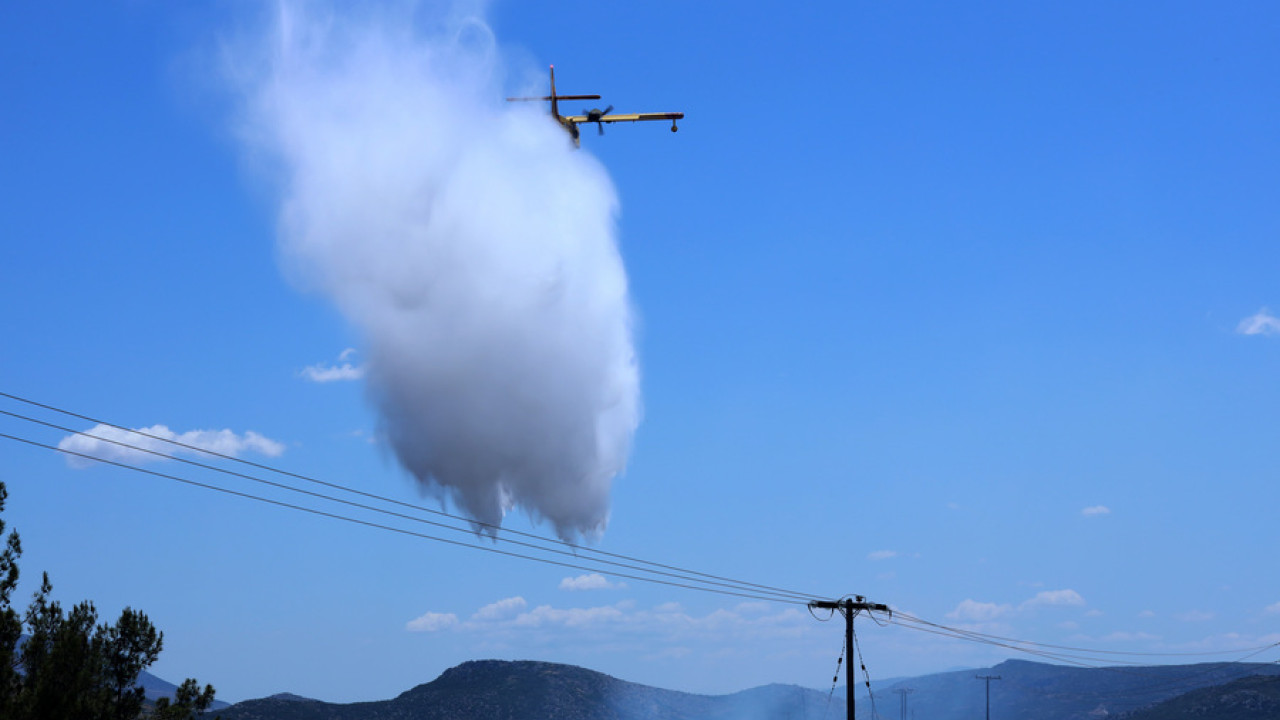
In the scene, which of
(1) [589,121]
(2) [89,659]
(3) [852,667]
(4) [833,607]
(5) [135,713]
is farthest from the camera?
(1) [589,121]

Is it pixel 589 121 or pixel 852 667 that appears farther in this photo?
pixel 589 121

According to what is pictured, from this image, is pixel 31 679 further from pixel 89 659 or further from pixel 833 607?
pixel 833 607

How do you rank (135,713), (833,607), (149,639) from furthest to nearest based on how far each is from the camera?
(833,607) → (149,639) → (135,713)

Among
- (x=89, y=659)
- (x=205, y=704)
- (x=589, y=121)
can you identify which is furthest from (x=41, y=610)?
(x=589, y=121)

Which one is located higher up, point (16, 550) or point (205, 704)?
point (16, 550)

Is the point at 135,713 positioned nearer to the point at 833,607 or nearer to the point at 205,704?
the point at 205,704

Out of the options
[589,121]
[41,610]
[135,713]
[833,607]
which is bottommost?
[135,713]

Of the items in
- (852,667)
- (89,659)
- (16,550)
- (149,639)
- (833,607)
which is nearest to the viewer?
(16,550)

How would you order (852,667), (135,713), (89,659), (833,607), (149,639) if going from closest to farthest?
1. (89,659)
2. (135,713)
3. (149,639)
4. (852,667)
5. (833,607)

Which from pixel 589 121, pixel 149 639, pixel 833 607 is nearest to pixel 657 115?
pixel 589 121
